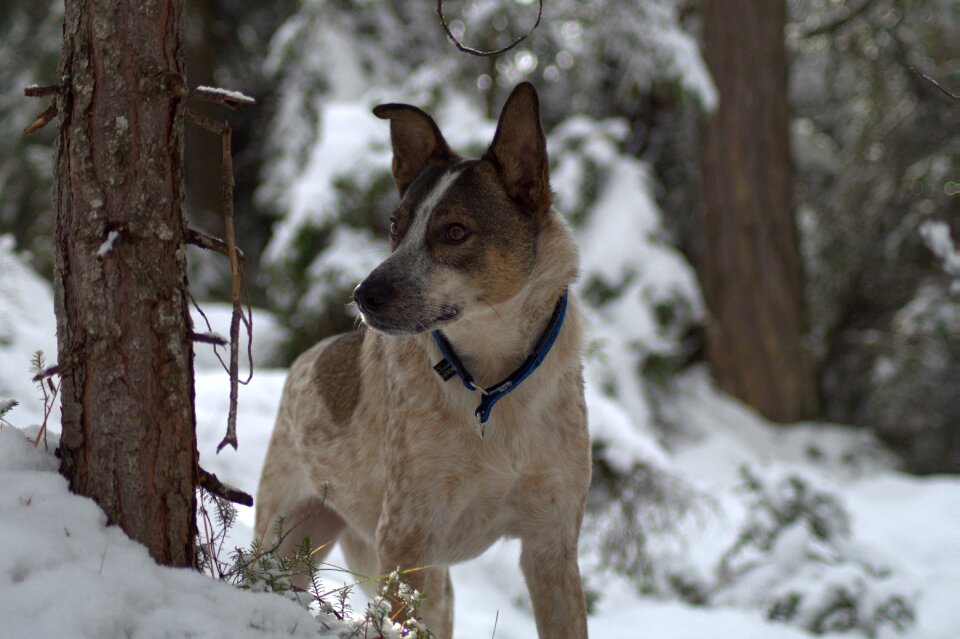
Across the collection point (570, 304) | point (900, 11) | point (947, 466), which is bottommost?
point (947, 466)

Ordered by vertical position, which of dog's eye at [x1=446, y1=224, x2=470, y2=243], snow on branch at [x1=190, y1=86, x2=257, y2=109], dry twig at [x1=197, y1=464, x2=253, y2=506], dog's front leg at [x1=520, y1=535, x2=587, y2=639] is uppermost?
snow on branch at [x1=190, y1=86, x2=257, y2=109]

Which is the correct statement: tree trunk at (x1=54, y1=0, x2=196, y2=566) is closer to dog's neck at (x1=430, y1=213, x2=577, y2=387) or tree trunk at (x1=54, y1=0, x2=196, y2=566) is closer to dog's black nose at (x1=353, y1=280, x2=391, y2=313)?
dog's black nose at (x1=353, y1=280, x2=391, y2=313)

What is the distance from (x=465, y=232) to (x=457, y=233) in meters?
0.03

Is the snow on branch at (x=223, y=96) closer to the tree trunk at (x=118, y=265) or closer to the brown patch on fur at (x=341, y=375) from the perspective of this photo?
the tree trunk at (x=118, y=265)

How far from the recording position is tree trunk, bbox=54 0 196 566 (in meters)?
2.38

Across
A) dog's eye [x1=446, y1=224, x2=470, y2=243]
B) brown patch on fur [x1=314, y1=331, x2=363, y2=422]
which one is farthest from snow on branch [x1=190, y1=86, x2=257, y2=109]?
brown patch on fur [x1=314, y1=331, x2=363, y2=422]

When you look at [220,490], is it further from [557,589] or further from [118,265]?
[557,589]

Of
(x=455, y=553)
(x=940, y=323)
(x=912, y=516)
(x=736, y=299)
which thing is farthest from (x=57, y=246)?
(x=940, y=323)

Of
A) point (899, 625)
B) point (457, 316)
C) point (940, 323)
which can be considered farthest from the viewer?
point (940, 323)

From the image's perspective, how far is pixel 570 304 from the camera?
362 centimetres

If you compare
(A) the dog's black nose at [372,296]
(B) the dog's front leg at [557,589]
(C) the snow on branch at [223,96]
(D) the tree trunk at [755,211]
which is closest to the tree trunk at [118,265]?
(C) the snow on branch at [223,96]

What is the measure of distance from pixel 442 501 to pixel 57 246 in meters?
1.57

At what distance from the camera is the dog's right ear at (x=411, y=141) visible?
3.58 meters

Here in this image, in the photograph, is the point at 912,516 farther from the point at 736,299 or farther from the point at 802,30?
the point at 802,30
